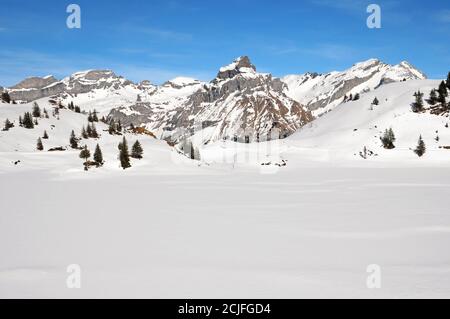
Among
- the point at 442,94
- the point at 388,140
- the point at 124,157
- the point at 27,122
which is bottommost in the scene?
the point at 124,157

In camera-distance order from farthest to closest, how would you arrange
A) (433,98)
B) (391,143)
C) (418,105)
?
1. (433,98)
2. (418,105)
3. (391,143)

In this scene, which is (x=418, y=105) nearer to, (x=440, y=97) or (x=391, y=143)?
(x=440, y=97)

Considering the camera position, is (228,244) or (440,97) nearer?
(228,244)

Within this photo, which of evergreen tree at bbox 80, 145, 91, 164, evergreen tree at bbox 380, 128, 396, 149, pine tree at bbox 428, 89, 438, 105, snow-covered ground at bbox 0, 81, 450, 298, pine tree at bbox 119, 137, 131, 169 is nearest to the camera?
snow-covered ground at bbox 0, 81, 450, 298

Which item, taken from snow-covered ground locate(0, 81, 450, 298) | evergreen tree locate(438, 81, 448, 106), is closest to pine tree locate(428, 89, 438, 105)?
evergreen tree locate(438, 81, 448, 106)

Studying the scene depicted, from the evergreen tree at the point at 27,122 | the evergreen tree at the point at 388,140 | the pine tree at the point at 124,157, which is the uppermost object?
the evergreen tree at the point at 27,122

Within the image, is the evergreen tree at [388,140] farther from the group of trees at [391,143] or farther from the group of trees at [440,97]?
the group of trees at [440,97]

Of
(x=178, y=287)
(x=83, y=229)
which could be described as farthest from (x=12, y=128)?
(x=178, y=287)

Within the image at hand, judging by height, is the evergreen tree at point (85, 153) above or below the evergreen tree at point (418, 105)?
below

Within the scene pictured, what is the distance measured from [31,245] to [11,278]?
339cm

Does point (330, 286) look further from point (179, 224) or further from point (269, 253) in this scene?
point (179, 224)

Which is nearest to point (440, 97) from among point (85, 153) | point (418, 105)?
point (418, 105)

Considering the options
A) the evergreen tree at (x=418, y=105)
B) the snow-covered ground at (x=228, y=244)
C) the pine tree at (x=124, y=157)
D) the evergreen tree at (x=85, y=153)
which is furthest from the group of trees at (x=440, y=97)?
the snow-covered ground at (x=228, y=244)

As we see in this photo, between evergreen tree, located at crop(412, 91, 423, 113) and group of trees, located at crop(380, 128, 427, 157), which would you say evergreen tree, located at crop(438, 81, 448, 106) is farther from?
group of trees, located at crop(380, 128, 427, 157)
